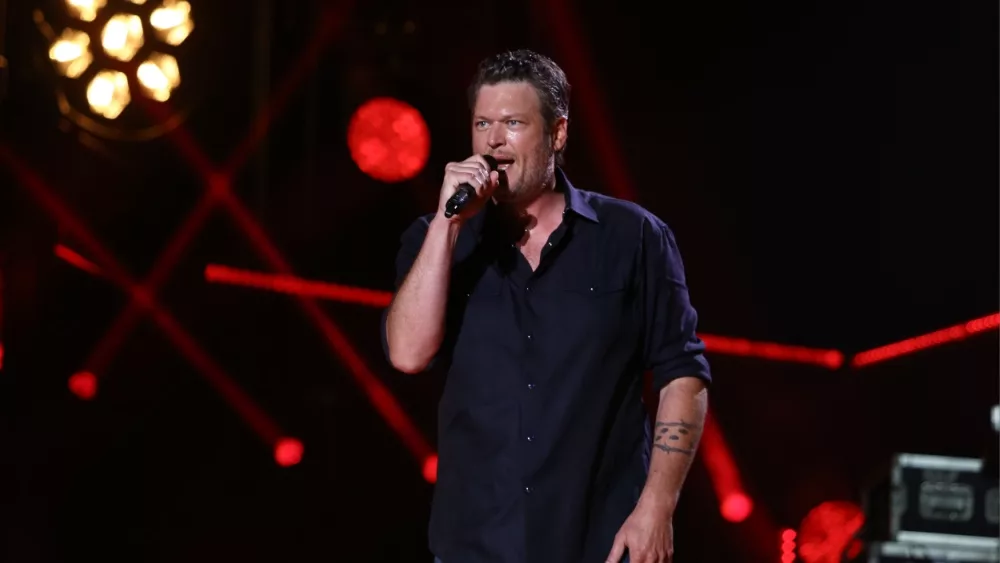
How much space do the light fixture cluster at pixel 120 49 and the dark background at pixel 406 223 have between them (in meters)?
0.08

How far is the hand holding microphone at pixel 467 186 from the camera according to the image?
2.16 m

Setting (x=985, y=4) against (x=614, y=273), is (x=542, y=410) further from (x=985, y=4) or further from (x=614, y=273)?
(x=985, y=4)

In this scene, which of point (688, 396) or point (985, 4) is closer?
point (688, 396)

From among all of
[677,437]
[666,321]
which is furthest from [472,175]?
[677,437]

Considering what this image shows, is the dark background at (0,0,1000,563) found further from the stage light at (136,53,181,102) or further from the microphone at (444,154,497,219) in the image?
the microphone at (444,154,497,219)

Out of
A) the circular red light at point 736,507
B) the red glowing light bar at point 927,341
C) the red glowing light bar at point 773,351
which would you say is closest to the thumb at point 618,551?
the red glowing light bar at point 927,341

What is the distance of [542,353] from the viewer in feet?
7.25

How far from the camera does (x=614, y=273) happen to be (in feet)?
7.44

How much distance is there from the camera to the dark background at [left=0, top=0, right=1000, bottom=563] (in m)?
5.04

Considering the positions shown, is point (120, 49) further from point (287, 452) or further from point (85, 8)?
point (287, 452)

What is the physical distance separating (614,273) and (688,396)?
0.27 metres

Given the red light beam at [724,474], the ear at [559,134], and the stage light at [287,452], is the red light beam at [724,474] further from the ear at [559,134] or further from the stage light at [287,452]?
the ear at [559,134]

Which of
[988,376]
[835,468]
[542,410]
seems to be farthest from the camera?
[835,468]

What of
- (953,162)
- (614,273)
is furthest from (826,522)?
(614,273)
